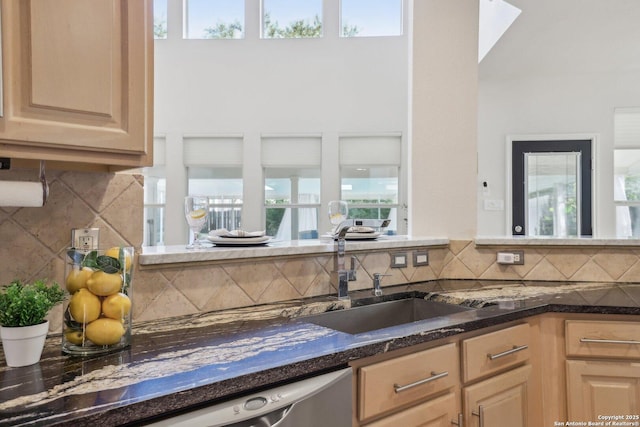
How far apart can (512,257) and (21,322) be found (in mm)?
2087

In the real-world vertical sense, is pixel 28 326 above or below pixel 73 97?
below

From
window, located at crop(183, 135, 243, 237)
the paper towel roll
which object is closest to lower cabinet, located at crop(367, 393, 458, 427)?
the paper towel roll

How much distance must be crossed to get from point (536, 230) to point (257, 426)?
4.48m

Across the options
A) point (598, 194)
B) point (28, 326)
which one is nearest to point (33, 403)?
point (28, 326)

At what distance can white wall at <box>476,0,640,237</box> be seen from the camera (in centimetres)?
426

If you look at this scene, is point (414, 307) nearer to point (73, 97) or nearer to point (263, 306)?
point (263, 306)

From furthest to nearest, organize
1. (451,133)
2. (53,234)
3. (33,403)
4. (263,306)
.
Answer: (451,133) < (263,306) < (53,234) < (33,403)

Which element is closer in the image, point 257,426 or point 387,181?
point 257,426

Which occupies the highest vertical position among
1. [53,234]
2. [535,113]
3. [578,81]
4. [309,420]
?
[578,81]

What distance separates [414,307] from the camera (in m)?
1.91

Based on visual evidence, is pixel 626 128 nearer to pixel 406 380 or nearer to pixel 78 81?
pixel 406 380

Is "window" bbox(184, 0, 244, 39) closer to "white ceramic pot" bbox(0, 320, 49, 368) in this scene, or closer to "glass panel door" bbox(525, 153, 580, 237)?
"glass panel door" bbox(525, 153, 580, 237)

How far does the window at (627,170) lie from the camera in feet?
15.1

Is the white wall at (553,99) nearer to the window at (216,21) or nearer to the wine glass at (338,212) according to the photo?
the wine glass at (338,212)
